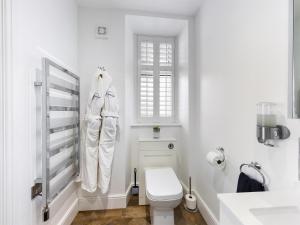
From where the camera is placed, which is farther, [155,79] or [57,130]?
[155,79]

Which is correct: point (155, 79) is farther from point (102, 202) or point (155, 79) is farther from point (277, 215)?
point (277, 215)

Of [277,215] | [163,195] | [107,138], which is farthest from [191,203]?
[277,215]

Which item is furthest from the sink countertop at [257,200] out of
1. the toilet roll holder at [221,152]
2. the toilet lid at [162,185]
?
the toilet lid at [162,185]

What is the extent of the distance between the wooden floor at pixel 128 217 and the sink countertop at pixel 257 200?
1.32 m

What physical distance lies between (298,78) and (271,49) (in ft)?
0.87

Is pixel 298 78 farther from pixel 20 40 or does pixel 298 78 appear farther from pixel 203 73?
pixel 20 40

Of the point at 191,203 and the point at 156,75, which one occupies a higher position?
the point at 156,75

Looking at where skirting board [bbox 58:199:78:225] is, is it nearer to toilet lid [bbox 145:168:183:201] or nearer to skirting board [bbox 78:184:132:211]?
skirting board [bbox 78:184:132:211]

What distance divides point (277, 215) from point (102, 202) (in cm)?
194

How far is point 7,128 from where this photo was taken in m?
1.00

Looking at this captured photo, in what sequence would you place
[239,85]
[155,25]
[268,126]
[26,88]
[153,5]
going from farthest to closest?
1. [155,25]
2. [153,5]
3. [239,85]
4. [26,88]
5. [268,126]

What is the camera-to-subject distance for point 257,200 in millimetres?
911

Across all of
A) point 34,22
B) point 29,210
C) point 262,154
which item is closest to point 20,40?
point 34,22

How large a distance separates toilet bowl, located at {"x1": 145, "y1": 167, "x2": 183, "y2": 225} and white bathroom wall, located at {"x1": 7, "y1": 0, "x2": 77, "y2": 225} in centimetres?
90
